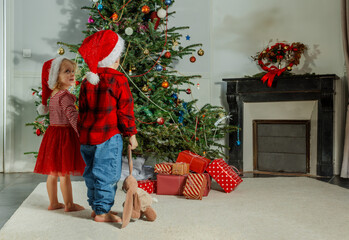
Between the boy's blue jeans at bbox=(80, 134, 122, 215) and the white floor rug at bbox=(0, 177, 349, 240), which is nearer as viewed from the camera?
the white floor rug at bbox=(0, 177, 349, 240)

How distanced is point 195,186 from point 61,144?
3.50 ft

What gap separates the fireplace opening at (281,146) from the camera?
408 cm

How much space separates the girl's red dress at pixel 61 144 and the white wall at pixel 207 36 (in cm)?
206

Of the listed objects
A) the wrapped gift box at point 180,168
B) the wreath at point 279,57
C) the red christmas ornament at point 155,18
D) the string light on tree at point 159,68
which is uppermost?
the red christmas ornament at point 155,18

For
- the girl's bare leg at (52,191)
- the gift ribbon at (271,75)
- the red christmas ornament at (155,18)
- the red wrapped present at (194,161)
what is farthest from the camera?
the gift ribbon at (271,75)

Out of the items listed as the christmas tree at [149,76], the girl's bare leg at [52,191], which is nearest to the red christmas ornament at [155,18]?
the christmas tree at [149,76]

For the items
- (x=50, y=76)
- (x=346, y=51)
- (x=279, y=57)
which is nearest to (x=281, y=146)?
(x=279, y=57)

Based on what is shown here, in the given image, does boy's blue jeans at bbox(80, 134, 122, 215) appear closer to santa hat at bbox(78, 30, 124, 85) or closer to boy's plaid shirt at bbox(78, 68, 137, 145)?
boy's plaid shirt at bbox(78, 68, 137, 145)

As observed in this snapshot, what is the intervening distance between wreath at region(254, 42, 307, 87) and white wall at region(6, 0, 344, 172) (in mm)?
160

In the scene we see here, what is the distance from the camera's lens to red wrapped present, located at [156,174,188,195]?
2.88m

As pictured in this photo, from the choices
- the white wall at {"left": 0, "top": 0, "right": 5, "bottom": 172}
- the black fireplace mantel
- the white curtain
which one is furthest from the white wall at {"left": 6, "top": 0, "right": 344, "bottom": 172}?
the black fireplace mantel

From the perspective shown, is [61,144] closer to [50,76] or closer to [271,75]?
[50,76]

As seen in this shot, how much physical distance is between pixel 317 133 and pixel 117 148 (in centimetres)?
270

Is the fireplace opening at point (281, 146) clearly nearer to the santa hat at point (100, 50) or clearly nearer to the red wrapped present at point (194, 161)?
the red wrapped present at point (194, 161)
